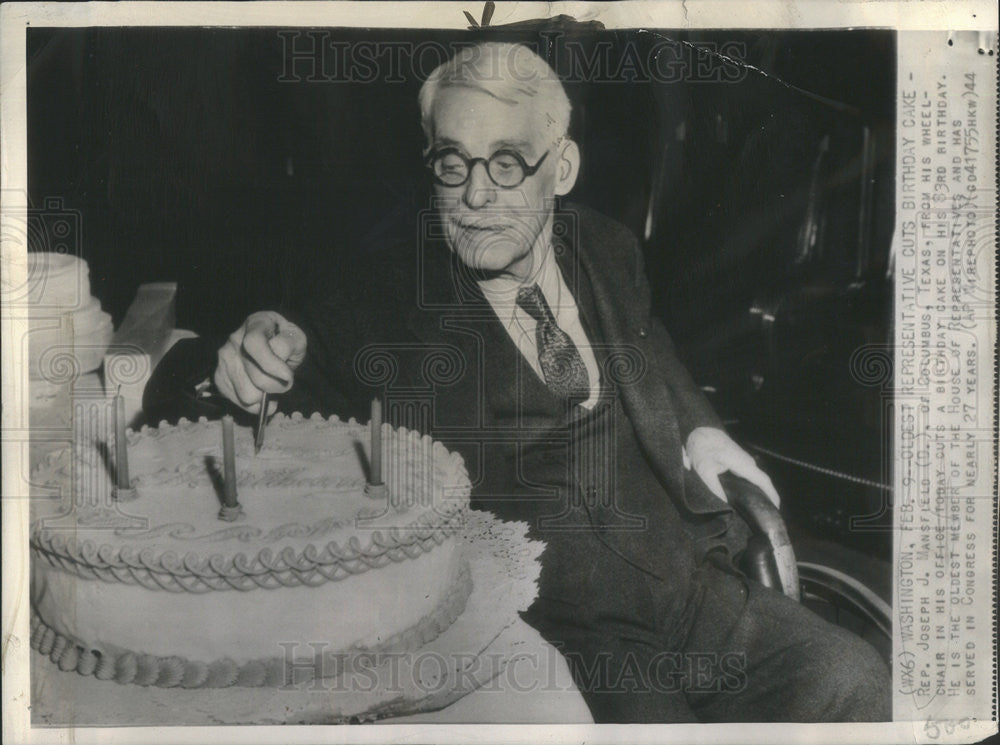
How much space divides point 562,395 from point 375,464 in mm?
247

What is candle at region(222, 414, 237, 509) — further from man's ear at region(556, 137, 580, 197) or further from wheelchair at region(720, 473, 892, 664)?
wheelchair at region(720, 473, 892, 664)

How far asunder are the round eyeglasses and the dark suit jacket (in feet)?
0.20

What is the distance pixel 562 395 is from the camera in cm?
115

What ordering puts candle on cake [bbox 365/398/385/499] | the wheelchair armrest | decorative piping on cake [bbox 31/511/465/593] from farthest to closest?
the wheelchair armrest
candle on cake [bbox 365/398/385/499]
decorative piping on cake [bbox 31/511/465/593]

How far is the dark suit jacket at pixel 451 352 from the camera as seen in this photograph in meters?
1.14

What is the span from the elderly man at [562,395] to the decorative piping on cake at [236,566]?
197 millimetres

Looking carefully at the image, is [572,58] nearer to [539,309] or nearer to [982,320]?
[539,309]

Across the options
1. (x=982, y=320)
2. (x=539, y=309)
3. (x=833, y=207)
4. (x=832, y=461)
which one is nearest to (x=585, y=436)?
(x=539, y=309)

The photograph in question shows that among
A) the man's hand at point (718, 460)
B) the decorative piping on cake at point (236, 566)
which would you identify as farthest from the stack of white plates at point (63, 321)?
the man's hand at point (718, 460)

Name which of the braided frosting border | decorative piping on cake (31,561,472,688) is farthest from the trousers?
the braided frosting border

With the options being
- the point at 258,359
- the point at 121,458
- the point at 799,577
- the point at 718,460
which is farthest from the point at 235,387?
the point at 799,577

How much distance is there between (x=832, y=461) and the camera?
1183 mm

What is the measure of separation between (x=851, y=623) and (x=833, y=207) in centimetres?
53

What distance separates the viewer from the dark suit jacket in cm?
114
